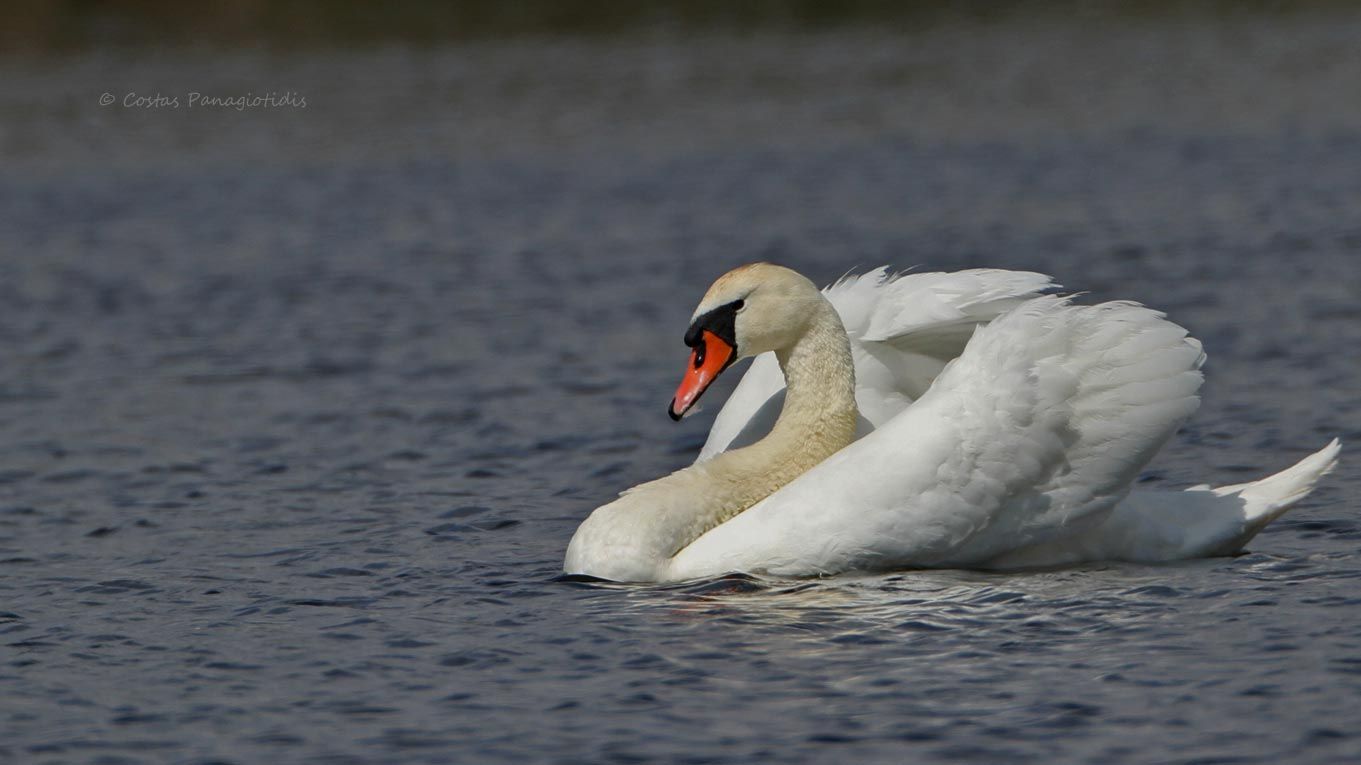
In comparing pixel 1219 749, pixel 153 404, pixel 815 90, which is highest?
pixel 815 90

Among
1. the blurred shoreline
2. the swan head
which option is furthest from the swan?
the blurred shoreline

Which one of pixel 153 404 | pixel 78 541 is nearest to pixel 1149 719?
pixel 78 541

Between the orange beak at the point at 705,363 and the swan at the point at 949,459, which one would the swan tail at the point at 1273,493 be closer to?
the swan at the point at 949,459

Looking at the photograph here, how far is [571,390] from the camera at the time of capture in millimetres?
14156

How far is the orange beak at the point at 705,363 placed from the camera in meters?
9.33

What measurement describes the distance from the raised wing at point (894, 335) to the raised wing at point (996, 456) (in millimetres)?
433

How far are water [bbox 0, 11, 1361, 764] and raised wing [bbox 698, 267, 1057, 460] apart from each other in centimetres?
115

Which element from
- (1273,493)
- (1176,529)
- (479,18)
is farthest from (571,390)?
(479,18)

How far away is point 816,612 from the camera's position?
840cm

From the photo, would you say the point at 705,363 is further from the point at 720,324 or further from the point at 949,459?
the point at 949,459

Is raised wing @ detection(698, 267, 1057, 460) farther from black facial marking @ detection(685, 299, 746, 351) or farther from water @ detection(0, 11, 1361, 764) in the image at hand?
water @ detection(0, 11, 1361, 764)

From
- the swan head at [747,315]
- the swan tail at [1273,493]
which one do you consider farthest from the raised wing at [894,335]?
the swan tail at [1273,493]

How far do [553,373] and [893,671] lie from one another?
7406mm

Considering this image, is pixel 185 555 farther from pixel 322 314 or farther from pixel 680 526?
pixel 322 314
